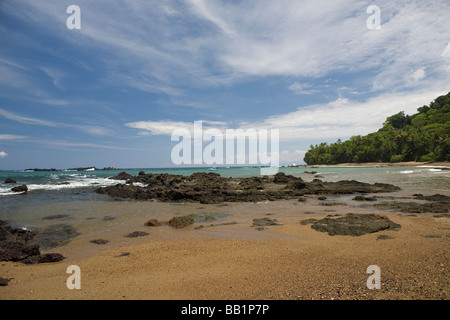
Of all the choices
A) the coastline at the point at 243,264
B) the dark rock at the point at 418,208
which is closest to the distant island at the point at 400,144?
the dark rock at the point at 418,208

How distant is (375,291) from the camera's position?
3883 millimetres

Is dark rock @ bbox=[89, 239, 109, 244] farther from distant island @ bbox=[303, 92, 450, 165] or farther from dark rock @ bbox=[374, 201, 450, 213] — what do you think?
distant island @ bbox=[303, 92, 450, 165]

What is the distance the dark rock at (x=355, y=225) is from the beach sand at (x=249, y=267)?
31 cm

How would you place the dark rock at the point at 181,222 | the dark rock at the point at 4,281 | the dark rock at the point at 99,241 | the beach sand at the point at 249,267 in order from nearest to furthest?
the beach sand at the point at 249,267 → the dark rock at the point at 4,281 → the dark rock at the point at 99,241 → the dark rock at the point at 181,222

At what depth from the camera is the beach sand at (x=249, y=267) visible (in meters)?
4.16

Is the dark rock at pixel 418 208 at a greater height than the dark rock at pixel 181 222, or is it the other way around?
the dark rock at pixel 418 208

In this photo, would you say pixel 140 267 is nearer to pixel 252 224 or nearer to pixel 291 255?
pixel 291 255

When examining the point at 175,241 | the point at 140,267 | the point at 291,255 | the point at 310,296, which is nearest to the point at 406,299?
the point at 310,296

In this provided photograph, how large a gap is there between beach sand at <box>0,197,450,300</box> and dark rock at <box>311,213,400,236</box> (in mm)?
315

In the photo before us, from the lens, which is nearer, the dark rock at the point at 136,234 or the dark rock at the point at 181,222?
the dark rock at the point at 136,234

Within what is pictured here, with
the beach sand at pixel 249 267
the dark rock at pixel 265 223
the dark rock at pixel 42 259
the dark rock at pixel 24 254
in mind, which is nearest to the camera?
the beach sand at pixel 249 267

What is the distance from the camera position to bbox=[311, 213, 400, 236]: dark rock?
794 cm

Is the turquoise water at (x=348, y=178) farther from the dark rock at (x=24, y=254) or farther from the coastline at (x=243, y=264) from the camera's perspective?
the dark rock at (x=24, y=254)

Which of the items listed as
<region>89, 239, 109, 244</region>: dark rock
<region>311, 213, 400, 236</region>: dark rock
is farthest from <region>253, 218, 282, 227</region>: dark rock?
<region>89, 239, 109, 244</region>: dark rock
